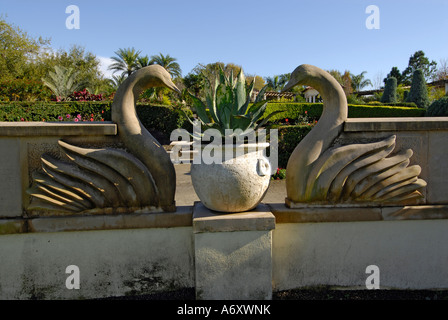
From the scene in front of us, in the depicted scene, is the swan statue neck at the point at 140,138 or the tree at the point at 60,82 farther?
the tree at the point at 60,82

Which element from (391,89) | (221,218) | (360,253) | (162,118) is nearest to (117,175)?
(221,218)

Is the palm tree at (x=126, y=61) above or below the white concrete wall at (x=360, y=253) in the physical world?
above

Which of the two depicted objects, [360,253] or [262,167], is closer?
[262,167]

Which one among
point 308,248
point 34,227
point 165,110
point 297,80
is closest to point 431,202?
point 308,248

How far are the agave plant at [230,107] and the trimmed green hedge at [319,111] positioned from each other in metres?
13.7

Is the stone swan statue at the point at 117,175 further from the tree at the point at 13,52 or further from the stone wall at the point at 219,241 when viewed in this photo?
the tree at the point at 13,52

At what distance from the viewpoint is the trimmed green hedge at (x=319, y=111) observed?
16783 mm

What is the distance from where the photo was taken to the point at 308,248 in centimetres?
284

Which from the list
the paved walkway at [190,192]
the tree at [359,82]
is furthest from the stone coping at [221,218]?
the tree at [359,82]

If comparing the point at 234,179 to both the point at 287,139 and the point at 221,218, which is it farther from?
the point at 287,139

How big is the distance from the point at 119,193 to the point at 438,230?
284cm

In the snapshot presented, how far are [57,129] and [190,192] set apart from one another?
382cm

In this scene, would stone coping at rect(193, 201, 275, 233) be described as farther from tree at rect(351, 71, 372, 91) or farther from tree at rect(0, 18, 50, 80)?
tree at rect(351, 71, 372, 91)

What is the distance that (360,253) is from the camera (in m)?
2.86
